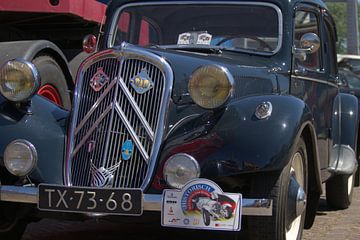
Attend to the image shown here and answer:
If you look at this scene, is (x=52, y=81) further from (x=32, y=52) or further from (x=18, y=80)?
(x=18, y=80)

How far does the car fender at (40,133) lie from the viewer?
4.20 metres

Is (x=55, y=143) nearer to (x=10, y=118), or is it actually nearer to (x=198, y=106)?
(x=10, y=118)

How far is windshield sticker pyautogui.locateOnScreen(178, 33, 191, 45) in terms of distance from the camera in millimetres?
5222

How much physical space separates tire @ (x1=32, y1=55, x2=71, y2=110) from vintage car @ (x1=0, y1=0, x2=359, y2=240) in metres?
0.94

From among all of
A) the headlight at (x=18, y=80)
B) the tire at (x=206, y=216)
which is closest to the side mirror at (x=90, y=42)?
the headlight at (x=18, y=80)

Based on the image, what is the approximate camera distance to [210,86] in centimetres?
406

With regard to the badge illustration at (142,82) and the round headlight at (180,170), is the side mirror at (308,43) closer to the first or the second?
the badge illustration at (142,82)

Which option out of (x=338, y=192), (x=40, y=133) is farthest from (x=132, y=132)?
(x=338, y=192)

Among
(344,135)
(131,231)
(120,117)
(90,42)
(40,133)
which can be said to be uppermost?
(90,42)

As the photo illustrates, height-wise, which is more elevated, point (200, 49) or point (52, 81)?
point (200, 49)

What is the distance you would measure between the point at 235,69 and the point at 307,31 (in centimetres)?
131

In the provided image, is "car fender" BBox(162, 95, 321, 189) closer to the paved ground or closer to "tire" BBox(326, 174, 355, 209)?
the paved ground

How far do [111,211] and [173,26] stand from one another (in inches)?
79.6

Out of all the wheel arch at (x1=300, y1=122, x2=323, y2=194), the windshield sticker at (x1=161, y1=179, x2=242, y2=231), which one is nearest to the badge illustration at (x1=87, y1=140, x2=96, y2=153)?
the windshield sticker at (x1=161, y1=179, x2=242, y2=231)
